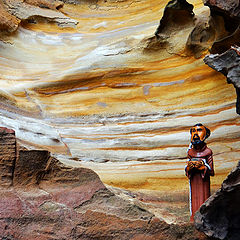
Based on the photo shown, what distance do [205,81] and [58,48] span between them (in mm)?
1913

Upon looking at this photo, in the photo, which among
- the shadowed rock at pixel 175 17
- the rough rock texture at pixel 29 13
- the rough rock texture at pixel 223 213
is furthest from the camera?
the rough rock texture at pixel 29 13

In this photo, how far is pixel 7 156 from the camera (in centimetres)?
335

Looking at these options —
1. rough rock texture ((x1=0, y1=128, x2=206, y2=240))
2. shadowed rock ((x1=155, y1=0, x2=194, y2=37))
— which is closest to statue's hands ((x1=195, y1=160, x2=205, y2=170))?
rough rock texture ((x1=0, y1=128, x2=206, y2=240))

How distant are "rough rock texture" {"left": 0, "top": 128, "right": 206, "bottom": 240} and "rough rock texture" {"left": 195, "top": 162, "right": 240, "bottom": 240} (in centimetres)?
11

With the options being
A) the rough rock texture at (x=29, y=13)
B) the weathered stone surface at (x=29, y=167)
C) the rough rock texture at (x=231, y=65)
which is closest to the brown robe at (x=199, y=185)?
the rough rock texture at (x=231, y=65)

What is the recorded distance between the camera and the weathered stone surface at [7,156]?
3314 millimetres

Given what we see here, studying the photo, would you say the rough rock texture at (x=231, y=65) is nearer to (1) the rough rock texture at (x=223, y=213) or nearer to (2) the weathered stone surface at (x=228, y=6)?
(2) the weathered stone surface at (x=228, y=6)

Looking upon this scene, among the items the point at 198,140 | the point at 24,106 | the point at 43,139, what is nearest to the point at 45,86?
the point at 24,106

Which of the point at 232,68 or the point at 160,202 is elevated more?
the point at 232,68

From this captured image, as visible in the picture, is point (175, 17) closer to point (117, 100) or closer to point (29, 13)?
point (117, 100)

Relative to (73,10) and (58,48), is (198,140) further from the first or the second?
(73,10)

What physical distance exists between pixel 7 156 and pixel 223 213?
171 cm

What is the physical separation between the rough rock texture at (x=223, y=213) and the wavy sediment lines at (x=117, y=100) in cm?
109

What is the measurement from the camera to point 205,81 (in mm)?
4676
